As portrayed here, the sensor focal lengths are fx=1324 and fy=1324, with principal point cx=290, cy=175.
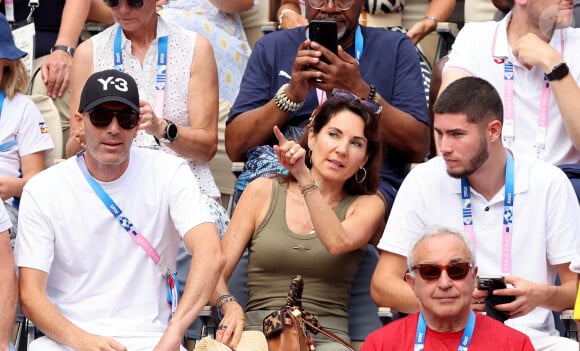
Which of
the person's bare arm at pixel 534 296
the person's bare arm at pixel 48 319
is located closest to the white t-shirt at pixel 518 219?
the person's bare arm at pixel 534 296

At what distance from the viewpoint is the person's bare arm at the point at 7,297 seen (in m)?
5.57

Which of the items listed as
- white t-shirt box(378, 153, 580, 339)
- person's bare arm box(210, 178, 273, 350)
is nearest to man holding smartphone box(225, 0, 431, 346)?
person's bare arm box(210, 178, 273, 350)

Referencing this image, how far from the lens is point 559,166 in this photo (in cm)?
652

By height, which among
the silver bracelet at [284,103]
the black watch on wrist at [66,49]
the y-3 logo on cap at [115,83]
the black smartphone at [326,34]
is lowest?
the black watch on wrist at [66,49]

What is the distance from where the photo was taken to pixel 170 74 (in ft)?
23.2

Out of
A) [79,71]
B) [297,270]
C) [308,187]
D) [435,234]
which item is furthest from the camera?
[79,71]

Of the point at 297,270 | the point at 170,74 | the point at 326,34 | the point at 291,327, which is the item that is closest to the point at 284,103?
the point at 326,34

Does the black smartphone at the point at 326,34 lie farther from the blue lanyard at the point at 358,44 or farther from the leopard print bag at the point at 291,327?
the leopard print bag at the point at 291,327

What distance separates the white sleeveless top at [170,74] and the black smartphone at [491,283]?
2028mm

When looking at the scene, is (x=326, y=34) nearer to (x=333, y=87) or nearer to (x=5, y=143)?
(x=333, y=87)

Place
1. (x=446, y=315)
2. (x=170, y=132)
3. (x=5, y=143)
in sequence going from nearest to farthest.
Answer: (x=446, y=315) < (x=170, y=132) < (x=5, y=143)

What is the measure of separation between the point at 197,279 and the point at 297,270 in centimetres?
66

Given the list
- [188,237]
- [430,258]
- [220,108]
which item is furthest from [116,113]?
[220,108]

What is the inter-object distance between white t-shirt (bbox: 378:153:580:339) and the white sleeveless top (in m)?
1.46
